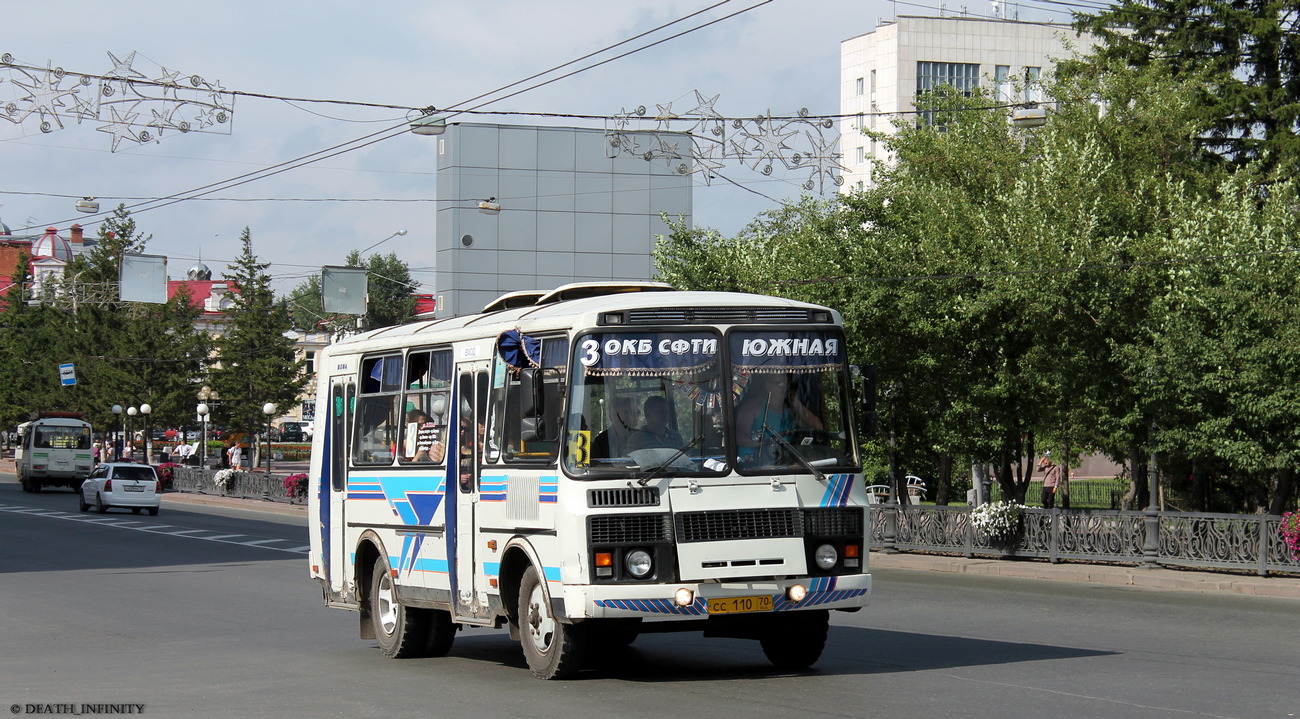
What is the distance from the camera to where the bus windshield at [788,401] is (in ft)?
35.1

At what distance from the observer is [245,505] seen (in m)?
49.3

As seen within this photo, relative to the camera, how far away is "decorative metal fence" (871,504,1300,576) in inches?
837

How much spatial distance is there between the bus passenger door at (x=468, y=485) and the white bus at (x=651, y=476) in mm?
19

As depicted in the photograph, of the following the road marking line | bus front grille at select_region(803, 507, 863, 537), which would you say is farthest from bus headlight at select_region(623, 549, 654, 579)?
the road marking line

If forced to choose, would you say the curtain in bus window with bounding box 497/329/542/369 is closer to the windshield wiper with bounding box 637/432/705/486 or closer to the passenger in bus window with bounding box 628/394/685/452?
the passenger in bus window with bounding box 628/394/685/452

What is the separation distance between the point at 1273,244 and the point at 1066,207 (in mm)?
3524

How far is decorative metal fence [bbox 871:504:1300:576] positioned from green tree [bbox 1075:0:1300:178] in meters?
10.2

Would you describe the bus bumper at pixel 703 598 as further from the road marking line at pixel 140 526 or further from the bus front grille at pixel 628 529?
the road marking line at pixel 140 526

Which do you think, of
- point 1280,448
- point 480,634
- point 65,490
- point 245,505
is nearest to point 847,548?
point 480,634

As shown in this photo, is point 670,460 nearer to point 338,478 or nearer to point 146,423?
point 338,478

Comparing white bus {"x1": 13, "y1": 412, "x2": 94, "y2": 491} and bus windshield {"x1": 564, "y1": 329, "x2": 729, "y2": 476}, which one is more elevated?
bus windshield {"x1": 564, "y1": 329, "x2": 729, "y2": 476}

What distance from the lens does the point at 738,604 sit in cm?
1035

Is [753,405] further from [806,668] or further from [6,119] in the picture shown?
[6,119]

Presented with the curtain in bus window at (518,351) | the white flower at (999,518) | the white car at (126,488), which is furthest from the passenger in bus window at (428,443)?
the white car at (126,488)
